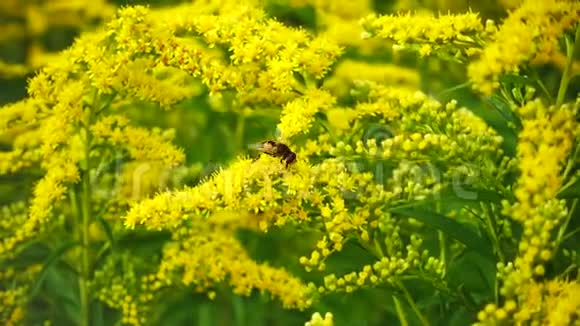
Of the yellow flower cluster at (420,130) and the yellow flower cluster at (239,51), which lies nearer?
the yellow flower cluster at (420,130)

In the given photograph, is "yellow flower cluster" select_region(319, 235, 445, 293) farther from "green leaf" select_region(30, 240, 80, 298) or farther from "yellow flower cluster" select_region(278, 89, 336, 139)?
"green leaf" select_region(30, 240, 80, 298)

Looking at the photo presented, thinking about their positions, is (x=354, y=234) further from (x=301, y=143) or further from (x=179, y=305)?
(x=179, y=305)

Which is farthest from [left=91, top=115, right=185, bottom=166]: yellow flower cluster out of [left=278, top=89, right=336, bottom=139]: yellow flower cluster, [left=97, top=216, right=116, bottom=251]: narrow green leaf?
[left=278, top=89, right=336, bottom=139]: yellow flower cluster

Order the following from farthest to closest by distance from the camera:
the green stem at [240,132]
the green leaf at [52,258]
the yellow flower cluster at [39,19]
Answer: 1. the yellow flower cluster at [39,19]
2. the green stem at [240,132]
3. the green leaf at [52,258]

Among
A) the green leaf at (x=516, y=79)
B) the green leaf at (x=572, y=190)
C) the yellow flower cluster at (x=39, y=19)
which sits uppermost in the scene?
the yellow flower cluster at (x=39, y=19)

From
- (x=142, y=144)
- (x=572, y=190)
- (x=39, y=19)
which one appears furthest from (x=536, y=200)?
(x=39, y=19)

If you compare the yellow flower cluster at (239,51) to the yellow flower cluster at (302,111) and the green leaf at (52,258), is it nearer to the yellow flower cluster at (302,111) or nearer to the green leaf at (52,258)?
the yellow flower cluster at (302,111)

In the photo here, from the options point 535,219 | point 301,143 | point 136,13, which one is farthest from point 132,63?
point 535,219

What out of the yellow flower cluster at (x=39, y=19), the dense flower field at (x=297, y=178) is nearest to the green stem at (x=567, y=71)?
the dense flower field at (x=297, y=178)
